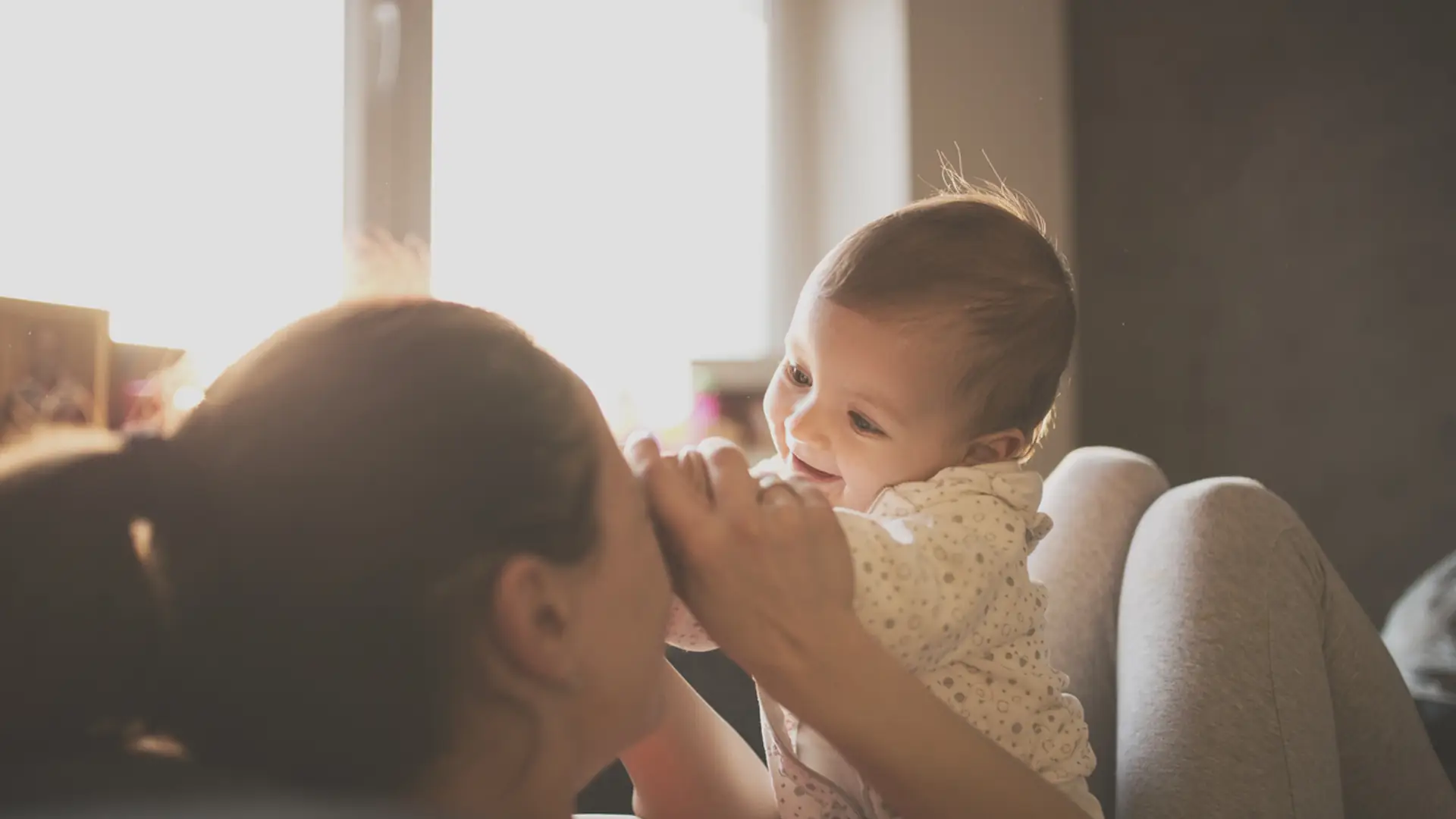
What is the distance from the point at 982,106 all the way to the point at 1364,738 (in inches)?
78.7

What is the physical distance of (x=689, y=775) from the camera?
3.05ft

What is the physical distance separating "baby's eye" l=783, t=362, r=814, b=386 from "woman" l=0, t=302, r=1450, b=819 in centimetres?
37

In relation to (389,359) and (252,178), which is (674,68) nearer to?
(252,178)

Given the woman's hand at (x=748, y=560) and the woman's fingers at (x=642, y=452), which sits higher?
the woman's fingers at (x=642, y=452)

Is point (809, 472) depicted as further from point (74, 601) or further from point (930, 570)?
point (74, 601)

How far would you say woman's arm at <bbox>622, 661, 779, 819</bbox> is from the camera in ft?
3.05

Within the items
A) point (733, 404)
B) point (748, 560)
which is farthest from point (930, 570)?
point (733, 404)

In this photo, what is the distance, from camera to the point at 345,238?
2.00m

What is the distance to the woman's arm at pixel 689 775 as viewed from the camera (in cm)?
93

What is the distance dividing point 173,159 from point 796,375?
1.35m

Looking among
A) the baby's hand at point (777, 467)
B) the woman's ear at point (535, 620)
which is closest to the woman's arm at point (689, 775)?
the baby's hand at point (777, 467)

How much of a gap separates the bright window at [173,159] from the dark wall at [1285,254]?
6.44ft

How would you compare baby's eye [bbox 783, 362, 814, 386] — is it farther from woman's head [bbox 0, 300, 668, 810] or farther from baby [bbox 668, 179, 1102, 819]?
woman's head [bbox 0, 300, 668, 810]

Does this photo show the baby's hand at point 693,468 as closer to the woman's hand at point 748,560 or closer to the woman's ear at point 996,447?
the woman's hand at point 748,560
